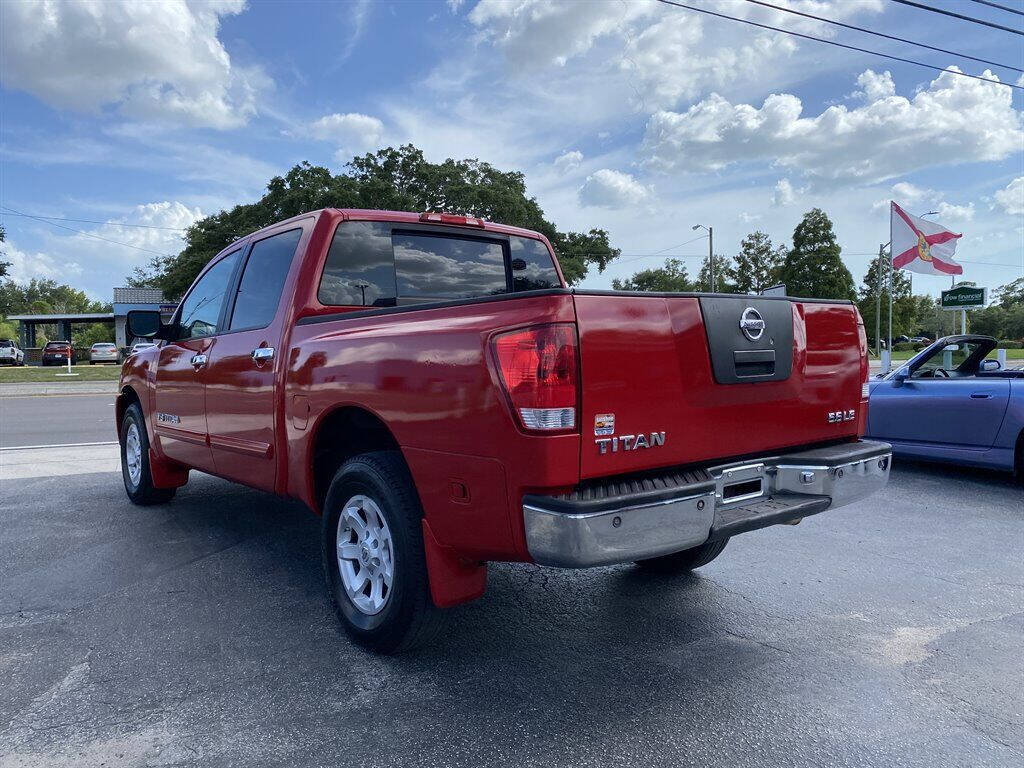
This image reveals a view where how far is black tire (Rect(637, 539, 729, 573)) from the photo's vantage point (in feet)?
13.6

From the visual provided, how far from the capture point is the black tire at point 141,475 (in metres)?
5.94

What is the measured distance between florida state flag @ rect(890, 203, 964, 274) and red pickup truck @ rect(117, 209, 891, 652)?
17.7m

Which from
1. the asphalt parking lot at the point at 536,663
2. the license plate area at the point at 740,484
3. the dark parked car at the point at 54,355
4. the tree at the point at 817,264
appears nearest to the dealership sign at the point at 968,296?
the asphalt parking lot at the point at 536,663

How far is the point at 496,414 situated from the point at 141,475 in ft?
15.1

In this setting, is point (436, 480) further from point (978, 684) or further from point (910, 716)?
point (978, 684)

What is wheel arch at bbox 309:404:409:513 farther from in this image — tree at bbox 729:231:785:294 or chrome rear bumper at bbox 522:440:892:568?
tree at bbox 729:231:785:294

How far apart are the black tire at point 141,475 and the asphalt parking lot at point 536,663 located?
3.09 feet

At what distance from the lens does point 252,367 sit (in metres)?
4.13

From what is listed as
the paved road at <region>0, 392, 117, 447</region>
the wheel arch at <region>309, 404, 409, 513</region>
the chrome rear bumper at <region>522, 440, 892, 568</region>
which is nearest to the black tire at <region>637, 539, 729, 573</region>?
the chrome rear bumper at <region>522, 440, 892, 568</region>

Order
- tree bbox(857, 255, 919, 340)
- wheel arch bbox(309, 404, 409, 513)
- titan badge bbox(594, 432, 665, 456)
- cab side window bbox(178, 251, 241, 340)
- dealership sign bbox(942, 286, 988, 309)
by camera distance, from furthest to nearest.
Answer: tree bbox(857, 255, 919, 340)
dealership sign bbox(942, 286, 988, 309)
cab side window bbox(178, 251, 241, 340)
wheel arch bbox(309, 404, 409, 513)
titan badge bbox(594, 432, 665, 456)

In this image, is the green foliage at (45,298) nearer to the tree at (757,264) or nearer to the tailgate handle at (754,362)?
the tree at (757,264)

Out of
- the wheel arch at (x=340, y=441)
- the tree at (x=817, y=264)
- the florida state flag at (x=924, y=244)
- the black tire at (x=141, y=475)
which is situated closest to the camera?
the wheel arch at (x=340, y=441)

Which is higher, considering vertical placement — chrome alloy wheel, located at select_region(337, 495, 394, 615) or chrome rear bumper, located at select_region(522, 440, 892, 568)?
→ chrome rear bumper, located at select_region(522, 440, 892, 568)

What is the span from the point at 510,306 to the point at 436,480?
0.74 m
